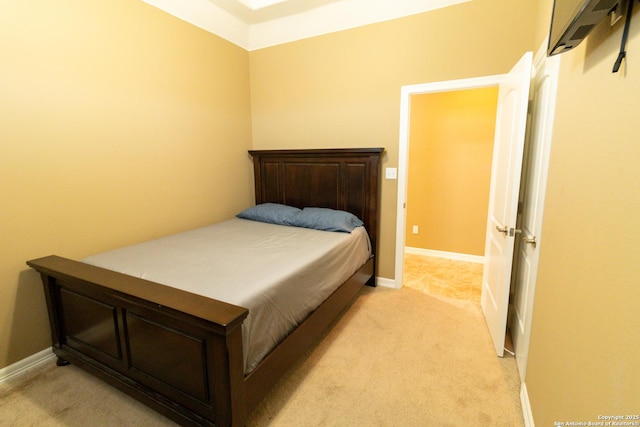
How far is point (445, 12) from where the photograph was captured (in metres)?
2.57

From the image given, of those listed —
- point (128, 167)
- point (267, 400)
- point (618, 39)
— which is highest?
point (618, 39)

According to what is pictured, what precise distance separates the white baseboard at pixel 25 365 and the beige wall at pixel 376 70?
8.90 ft

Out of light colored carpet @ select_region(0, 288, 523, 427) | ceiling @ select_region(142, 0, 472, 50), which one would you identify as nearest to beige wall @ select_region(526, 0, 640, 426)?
light colored carpet @ select_region(0, 288, 523, 427)

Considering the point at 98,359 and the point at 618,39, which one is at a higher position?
the point at 618,39

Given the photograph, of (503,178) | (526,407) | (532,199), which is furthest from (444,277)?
(526,407)

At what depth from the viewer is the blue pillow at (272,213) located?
310 centimetres

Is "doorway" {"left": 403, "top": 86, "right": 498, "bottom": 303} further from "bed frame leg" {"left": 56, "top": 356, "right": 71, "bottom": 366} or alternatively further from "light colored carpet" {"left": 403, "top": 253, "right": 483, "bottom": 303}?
"bed frame leg" {"left": 56, "top": 356, "right": 71, "bottom": 366}

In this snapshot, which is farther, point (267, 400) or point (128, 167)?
point (128, 167)

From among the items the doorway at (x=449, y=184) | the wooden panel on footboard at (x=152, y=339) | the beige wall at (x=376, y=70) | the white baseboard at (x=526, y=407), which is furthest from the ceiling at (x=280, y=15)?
the white baseboard at (x=526, y=407)

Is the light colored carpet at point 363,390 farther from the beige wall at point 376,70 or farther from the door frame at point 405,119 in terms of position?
the beige wall at point 376,70

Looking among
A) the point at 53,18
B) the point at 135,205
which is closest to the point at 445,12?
the point at 53,18

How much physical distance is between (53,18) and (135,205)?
134cm

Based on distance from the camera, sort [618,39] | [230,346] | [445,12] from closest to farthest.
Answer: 1. [618,39]
2. [230,346]
3. [445,12]

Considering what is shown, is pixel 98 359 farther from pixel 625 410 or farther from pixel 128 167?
pixel 625 410
